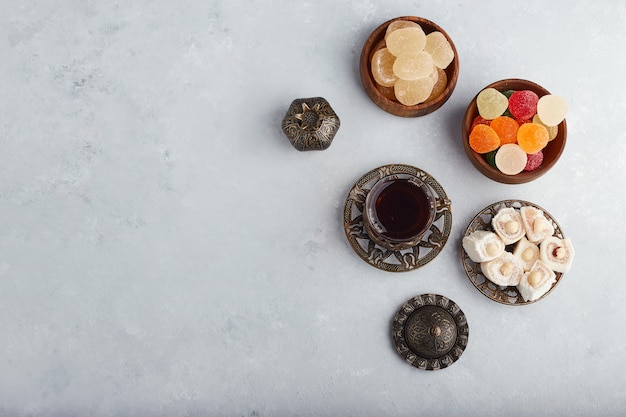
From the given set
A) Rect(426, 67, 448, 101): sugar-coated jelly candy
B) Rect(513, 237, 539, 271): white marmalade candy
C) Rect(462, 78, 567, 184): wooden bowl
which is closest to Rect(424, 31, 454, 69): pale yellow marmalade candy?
Rect(426, 67, 448, 101): sugar-coated jelly candy

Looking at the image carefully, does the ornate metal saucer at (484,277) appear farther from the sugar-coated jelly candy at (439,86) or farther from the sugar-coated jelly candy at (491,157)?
the sugar-coated jelly candy at (439,86)

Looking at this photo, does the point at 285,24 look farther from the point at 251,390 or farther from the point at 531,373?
the point at 531,373

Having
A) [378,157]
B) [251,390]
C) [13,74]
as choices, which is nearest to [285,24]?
[378,157]

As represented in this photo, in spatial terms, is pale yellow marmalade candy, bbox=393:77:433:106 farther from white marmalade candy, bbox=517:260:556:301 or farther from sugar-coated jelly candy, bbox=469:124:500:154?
white marmalade candy, bbox=517:260:556:301

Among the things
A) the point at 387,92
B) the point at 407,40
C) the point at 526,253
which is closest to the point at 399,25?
the point at 407,40

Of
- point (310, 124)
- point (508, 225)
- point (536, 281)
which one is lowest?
point (536, 281)

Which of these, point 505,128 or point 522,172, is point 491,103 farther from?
point 522,172

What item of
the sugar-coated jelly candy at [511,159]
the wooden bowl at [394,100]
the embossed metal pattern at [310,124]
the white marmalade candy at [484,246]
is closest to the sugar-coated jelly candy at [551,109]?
the sugar-coated jelly candy at [511,159]
